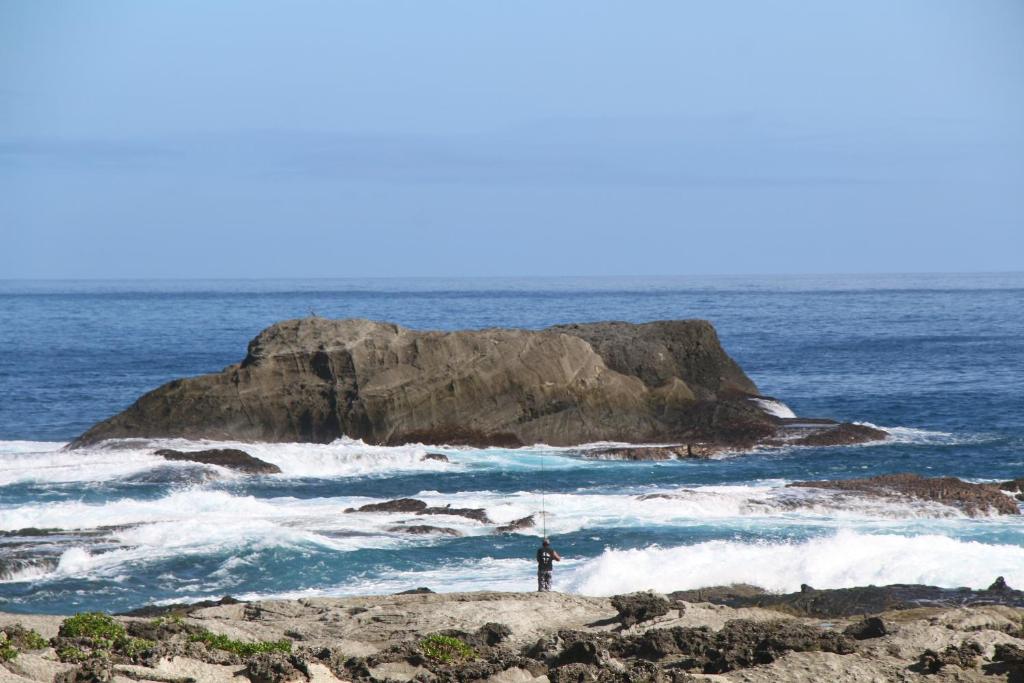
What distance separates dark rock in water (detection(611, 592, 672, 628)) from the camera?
1738 cm

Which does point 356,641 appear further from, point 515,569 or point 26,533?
point 26,533

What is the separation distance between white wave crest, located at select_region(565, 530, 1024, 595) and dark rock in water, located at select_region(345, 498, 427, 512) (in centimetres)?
614

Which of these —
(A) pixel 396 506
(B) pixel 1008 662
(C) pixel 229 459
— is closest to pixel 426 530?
(A) pixel 396 506

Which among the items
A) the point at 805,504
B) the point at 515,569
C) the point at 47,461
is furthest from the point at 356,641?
the point at 47,461

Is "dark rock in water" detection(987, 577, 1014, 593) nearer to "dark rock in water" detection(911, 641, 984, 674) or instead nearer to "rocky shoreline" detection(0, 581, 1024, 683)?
"rocky shoreline" detection(0, 581, 1024, 683)

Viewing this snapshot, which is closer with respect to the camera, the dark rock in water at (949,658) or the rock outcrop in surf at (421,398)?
the dark rock in water at (949,658)

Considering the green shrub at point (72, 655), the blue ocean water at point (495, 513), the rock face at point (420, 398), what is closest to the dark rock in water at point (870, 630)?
the blue ocean water at point (495, 513)

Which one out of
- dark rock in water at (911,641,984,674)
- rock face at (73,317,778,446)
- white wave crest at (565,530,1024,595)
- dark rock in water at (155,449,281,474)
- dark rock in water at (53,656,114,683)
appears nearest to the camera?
dark rock in water at (53,656,114,683)

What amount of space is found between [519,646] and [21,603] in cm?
1019

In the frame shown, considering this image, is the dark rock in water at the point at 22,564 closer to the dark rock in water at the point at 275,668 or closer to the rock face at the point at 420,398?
the dark rock in water at the point at 275,668

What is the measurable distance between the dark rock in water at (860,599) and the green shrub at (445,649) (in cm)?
488

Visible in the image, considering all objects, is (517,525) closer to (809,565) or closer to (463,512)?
(463,512)

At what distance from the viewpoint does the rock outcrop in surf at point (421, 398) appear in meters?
40.5

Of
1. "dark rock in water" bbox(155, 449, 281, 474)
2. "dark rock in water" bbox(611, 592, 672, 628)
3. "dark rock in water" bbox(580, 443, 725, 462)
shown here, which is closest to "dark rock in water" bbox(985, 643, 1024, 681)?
"dark rock in water" bbox(611, 592, 672, 628)
